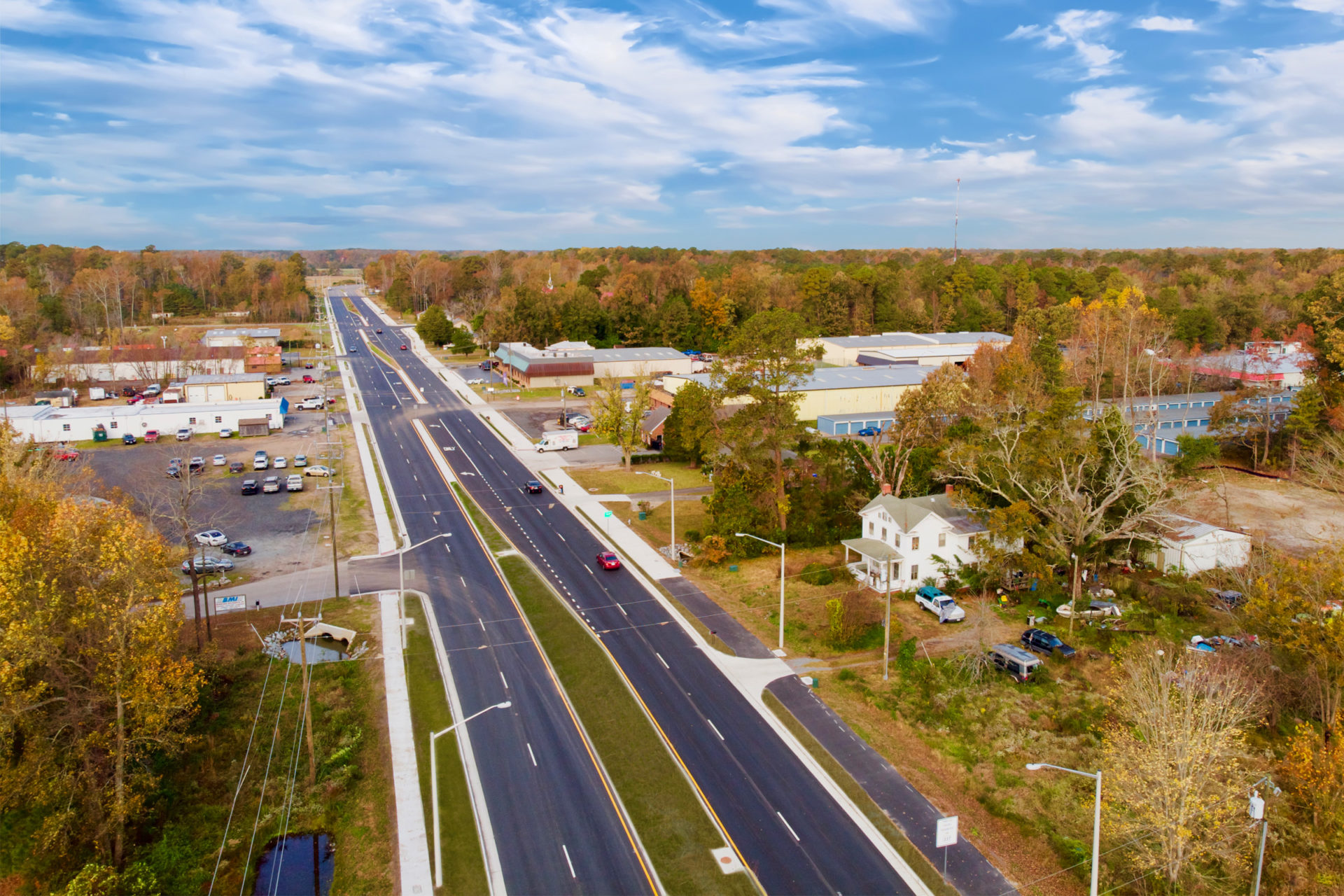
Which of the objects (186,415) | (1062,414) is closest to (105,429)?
(186,415)

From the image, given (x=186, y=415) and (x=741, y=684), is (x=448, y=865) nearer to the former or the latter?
(x=741, y=684)

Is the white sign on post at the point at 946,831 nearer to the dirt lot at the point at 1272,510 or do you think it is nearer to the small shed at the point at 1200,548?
the small shed at the point at 1200,548

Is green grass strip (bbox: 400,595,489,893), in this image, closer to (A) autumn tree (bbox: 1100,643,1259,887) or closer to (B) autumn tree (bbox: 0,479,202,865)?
(B) autumn tree (bbox: 0,479,202,865)

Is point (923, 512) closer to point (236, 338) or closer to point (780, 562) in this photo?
point (780, 562)

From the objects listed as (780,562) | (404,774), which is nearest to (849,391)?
(780,562)

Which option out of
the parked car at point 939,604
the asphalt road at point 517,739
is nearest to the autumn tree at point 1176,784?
the asphalt road at point 517,739
